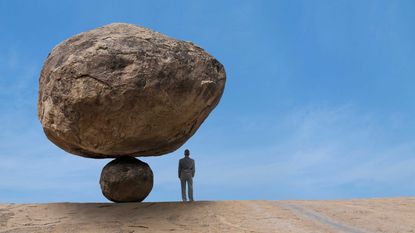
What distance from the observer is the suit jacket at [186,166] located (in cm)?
1321

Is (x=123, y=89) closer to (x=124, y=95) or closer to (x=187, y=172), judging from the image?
(x=124, y=95)

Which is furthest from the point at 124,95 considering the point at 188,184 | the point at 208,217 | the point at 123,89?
the point at 188,184

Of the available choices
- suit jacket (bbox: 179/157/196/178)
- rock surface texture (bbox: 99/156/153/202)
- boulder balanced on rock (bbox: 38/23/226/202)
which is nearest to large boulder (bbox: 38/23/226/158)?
boulder balanced on rock (bbox: 38/23/226/202)

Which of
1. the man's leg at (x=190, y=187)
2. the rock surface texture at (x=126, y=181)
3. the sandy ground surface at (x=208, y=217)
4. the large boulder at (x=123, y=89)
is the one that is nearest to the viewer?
the sandy ground surface at (x=208, y=217)

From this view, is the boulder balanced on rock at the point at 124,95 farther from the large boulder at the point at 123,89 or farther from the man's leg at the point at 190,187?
the man's leg at the point at 190,187

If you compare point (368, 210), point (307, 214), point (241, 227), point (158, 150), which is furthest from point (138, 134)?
point (368, 210)

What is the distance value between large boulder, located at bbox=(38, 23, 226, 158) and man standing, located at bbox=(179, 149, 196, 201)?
1.57m

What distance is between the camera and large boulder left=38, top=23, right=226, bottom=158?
10359 mm

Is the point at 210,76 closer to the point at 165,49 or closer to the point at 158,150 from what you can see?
→ the point at 165,49

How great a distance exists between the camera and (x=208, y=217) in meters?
10.7

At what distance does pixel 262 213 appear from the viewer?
1103 cm

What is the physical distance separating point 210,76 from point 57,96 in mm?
3697

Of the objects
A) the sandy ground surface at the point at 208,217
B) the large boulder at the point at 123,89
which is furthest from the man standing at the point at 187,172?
the large boulder at the point at 123,89

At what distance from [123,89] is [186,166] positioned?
3.82m
